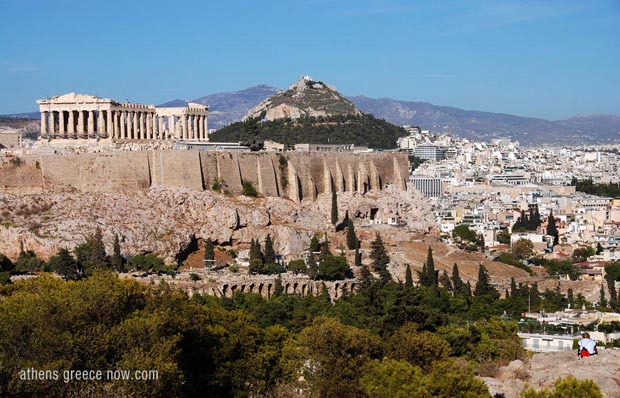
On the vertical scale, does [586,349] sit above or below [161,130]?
below

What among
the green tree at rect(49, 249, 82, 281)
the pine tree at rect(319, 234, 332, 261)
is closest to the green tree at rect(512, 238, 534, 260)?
the pine tree at rect(319, 234, 332, 261)

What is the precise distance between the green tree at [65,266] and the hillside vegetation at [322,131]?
42458 mm

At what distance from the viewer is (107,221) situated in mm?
57500

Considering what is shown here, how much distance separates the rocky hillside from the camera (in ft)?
405

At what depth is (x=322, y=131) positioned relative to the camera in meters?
110

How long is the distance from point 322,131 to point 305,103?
21.0 m

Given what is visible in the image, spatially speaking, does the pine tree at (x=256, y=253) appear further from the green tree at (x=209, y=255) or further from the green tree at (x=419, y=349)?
the green tree at (x=419, y=349)

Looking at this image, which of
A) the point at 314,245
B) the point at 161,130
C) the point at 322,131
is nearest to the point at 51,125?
the point at 161,130

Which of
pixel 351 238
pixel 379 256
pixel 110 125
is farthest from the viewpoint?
pixel 110 125

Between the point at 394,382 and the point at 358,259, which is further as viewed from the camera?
the point at 358,259

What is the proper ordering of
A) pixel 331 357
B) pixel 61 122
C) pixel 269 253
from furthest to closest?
pixel 61 122
pixel 269 253
pixel 331 357

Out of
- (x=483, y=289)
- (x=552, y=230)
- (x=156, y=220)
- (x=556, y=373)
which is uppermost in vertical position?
(x=156, y=220)

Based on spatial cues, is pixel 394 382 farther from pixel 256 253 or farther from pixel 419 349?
pixel 256 253

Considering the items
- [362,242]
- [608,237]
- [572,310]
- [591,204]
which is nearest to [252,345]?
[572,310]
